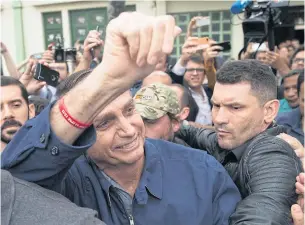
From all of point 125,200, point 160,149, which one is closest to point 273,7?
point 160,149

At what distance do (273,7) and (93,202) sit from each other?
2.98 m

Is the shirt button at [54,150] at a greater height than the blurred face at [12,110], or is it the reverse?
the shirt button at [54,150]

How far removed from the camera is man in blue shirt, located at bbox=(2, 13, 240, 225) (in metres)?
0.86

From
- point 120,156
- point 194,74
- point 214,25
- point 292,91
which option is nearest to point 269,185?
point 120,156

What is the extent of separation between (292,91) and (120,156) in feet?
8.57

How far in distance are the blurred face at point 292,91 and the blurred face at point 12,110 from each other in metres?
2.34

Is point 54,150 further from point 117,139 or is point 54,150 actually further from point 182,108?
point 182,108

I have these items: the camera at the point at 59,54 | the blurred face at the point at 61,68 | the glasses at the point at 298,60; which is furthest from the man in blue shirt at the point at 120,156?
the glasses at the point at 298,60

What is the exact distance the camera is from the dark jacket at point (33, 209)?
0.80 meters

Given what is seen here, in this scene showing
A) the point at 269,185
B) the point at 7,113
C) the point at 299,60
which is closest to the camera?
the point at 269,185

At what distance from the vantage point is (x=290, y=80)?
11.4ft

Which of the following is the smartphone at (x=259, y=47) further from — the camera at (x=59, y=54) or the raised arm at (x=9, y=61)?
the raised arm at (x=9, y=61)

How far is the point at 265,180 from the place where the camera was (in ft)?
4.09

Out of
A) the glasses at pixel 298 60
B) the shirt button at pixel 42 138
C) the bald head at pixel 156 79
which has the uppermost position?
the shirt button at pixel 42 138
